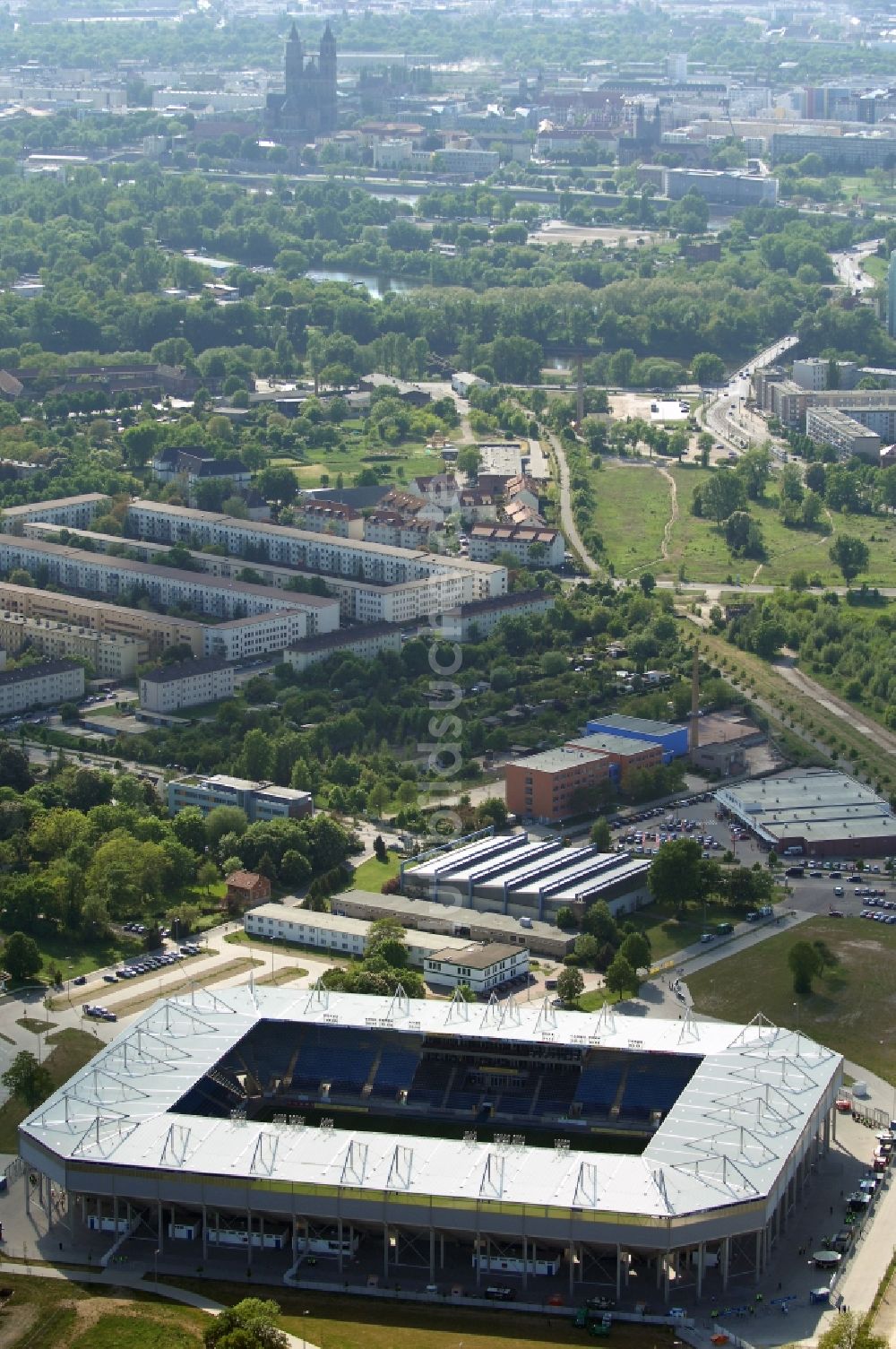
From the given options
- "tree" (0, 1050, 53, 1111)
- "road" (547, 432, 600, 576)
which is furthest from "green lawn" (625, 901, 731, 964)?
"road" (547, 432, 600, 576)

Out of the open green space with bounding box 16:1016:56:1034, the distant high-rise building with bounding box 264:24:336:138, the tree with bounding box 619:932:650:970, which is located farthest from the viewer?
the distant high-rise building with bounding box 264:24:336:138

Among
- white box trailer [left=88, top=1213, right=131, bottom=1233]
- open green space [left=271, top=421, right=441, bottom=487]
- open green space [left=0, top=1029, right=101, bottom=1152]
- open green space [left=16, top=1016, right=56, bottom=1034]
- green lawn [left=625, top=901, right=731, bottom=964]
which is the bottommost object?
open green space [left=271, top=421, right=441, bottom=487]

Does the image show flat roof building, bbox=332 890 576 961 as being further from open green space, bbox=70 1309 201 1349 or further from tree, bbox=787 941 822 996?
open green space, bbox=70 1309 201 1349

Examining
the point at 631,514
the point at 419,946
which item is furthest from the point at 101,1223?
the point at 631,514

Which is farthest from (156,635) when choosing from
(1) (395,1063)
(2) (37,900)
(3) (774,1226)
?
(3) (774,1226)

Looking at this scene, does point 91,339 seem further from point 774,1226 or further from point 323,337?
point 774,1226

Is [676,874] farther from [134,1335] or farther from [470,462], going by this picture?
[470,462]
